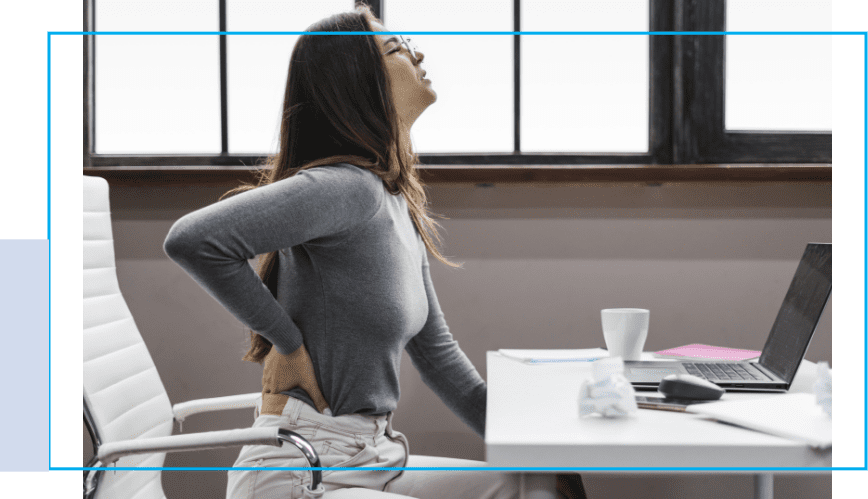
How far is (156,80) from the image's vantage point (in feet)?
4.10

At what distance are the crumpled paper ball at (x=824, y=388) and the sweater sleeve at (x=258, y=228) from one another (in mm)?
417

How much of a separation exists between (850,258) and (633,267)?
58 cm

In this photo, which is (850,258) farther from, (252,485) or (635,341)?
(252,485)

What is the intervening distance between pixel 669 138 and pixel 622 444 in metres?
0.93

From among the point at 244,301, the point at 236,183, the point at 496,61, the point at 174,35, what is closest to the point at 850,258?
the point at 244,301

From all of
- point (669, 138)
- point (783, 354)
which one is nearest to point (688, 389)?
point (783, 354)

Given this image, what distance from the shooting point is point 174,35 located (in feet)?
4.07

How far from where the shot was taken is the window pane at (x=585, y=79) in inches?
45.9

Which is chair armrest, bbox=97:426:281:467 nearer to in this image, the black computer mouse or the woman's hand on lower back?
the woman's hand on lower back

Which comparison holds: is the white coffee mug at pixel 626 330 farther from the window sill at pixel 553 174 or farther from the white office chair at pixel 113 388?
the white office chair at pixel 113 388

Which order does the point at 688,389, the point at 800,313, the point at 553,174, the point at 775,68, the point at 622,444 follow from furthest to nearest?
the point at 775,68 → the point at 553,174 → the point at 800,313 → the point at 688,389 → the point at 622,444

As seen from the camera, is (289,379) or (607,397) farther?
(289,379)

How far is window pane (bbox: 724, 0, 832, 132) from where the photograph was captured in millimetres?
1177

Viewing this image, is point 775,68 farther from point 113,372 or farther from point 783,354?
point 113,372
